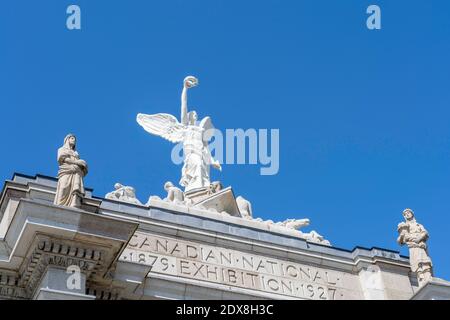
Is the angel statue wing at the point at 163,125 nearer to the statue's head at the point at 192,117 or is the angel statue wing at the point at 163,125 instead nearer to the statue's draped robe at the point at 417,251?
the statue's head at the point at 192,117

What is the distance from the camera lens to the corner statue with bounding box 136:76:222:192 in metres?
28.0

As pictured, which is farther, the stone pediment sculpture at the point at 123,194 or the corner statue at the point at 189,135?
the corner statue at the point at 189,135

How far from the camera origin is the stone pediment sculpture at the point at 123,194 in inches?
957

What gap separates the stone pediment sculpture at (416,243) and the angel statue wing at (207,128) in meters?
7.34

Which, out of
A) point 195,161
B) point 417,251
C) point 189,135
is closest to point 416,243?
point 417,251

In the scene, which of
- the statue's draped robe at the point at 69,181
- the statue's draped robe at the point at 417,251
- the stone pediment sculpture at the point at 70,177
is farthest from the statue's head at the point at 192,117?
the statue's draped robe at the point at 69,181

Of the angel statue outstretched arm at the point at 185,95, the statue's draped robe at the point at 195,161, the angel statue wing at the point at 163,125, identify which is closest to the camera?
the statue's draped robe at the point at 195,161

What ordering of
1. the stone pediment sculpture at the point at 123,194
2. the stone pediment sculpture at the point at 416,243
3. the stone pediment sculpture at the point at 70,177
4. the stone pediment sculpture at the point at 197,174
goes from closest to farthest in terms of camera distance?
the stone pediment sculpture at the point at 70,177, the stone pediment sculpture at the point at 416,243, the stone pediment sculpture at the point at 123,194, the stone pediment sculpture at the point at 197,174

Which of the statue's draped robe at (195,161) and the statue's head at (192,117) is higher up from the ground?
the statue's head at (192,117)

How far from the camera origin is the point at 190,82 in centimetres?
3058

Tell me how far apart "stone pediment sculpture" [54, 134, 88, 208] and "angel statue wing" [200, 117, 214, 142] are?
8980mm

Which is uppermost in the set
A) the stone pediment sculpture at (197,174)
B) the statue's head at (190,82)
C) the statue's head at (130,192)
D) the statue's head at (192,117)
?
the statue's head at (190,82)
